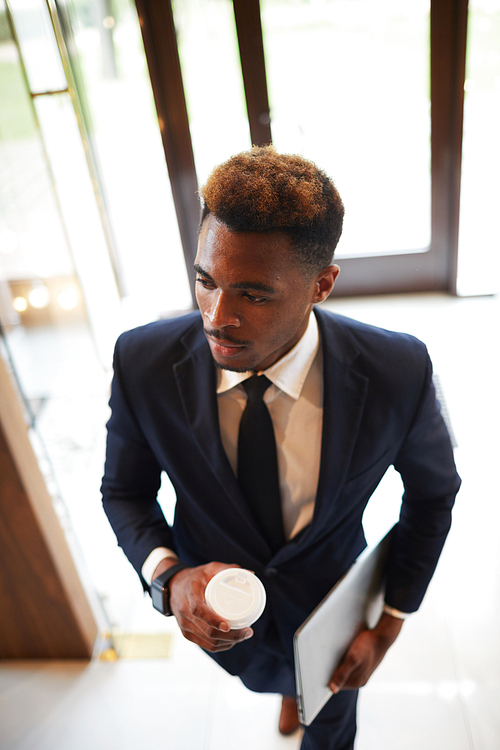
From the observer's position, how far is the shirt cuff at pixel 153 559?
112 cm

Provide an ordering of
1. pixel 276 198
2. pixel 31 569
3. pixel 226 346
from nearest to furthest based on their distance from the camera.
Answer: pixel 276 198 → pixel 226 346 → pixel 31 569

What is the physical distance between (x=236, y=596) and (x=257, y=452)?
0.28 metres

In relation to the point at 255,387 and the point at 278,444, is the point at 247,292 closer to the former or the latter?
the point at 255,387

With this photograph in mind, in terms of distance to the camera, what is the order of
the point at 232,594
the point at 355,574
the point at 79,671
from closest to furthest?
1. the point at 232,594
2. the point at 355,574
3. the point at 79,671

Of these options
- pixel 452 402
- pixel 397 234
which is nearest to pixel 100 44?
pixel 397 234

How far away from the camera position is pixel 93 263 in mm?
2938

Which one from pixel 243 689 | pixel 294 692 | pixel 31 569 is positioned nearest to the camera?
pixel 294 692

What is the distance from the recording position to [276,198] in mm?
793

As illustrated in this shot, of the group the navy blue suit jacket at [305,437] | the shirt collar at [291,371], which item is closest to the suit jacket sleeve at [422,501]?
the navy blue suit jacket at [305,437]

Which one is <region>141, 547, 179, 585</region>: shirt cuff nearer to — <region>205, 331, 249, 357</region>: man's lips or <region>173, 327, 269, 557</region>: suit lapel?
<region>173, 327, 269, 557</region>: suit lapel

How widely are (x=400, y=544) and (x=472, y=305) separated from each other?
2.66 m

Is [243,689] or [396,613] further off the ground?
[396,613]

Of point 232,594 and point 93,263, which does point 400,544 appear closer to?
point 232,594

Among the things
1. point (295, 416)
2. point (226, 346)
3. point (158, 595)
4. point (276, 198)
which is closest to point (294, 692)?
point (158, 595)
